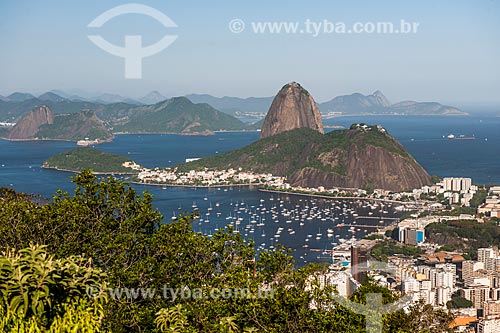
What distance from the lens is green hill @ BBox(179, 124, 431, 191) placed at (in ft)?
158

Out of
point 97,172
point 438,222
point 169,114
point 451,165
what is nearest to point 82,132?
point 169,114

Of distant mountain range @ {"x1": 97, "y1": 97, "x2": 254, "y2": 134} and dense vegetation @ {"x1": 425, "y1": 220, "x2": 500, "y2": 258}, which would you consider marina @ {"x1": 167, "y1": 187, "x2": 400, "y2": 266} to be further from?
distant mountain range @ {"x1": 97, "y1": 97, "x2": 254, "y2": 134}

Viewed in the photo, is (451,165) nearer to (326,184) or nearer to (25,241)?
(326,184)

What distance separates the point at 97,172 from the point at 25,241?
4708cm

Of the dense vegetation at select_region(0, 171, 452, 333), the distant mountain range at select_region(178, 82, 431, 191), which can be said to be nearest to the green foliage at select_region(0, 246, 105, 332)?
the dense vegetation at select_region(0, 171, 452, 333)

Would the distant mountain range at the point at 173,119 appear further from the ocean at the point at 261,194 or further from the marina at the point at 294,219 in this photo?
the marina at the point at 294,219

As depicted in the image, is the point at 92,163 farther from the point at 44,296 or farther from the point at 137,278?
the point at 44,296

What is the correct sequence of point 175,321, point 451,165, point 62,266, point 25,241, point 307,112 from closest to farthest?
point 62,266 < point 175,321 < point 25,241 < point 451,165 < point 307,112

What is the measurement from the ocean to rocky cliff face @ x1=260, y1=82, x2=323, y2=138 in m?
9.27

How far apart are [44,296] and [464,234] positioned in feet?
90.4

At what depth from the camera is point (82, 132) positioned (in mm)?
92125

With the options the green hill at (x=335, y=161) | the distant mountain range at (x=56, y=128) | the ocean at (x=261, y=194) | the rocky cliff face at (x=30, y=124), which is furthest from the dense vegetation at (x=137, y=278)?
the rocky cliff face at (x=30, y=124)

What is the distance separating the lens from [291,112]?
63938 millimetres

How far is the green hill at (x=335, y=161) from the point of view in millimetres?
48125
